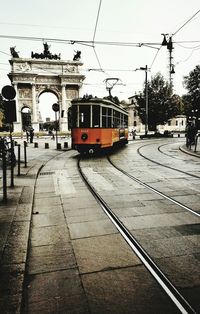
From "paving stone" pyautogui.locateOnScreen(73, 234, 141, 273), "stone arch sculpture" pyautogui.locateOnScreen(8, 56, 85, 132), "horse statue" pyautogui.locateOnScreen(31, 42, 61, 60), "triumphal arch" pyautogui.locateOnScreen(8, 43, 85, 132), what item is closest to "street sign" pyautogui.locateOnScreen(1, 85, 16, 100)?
"paving stone" pyautogui.locateOnScreen(73, 234, 141, 273)

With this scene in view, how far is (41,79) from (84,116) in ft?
158

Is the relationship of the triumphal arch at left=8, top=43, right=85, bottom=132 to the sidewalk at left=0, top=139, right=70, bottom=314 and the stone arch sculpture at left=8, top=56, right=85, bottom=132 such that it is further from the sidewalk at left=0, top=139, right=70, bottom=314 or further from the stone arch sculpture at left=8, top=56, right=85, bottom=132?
the sidewalk at left=0, top=139, right=70, bottom=314

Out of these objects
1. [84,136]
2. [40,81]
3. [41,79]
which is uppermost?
[41,79]

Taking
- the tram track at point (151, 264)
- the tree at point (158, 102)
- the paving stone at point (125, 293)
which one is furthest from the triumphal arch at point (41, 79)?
the paving stone at point (125, 293)

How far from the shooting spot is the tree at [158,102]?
47656 mm

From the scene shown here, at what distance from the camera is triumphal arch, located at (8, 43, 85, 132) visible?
59156 mm

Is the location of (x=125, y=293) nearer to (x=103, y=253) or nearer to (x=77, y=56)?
(x=103, y=253)

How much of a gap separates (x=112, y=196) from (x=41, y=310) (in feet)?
15.3

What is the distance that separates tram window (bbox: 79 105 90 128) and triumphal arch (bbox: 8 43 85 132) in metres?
43.3

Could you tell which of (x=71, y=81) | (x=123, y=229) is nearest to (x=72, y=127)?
(x=123, y=229)

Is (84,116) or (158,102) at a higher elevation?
(158,102)

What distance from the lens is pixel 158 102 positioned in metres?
47.5

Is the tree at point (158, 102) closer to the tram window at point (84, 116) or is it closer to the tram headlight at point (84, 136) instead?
the tram window at point (84, 116)

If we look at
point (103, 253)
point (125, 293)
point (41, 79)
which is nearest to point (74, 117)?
point (103, 253)
